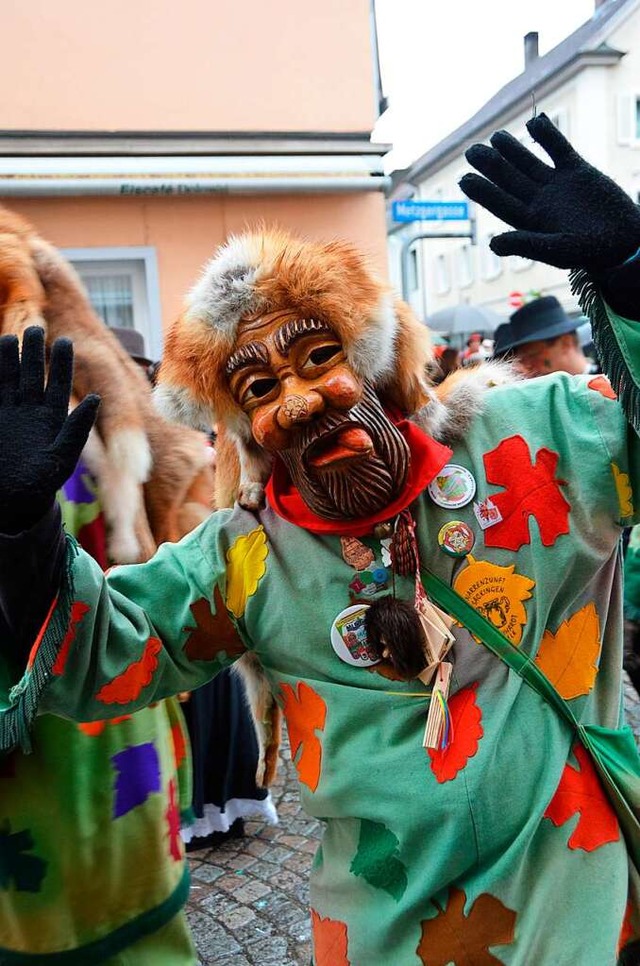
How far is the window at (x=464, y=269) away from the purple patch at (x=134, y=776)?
20.5 m

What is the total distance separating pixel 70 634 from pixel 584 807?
0.85 metres

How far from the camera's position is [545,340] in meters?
4.38

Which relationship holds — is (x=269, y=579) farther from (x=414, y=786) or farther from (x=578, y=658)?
(x=578, y=658)

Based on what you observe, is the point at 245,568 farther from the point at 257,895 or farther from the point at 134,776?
the point at 257,895

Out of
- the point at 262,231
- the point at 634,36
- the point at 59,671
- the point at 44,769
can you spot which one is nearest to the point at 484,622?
the point at 59,671

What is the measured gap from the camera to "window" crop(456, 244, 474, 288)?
21812 millimetres

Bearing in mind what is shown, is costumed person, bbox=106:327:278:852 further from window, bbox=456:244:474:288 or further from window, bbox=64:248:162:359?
window, bbox=456:244:474:288

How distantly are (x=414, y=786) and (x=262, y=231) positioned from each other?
3.24 ft

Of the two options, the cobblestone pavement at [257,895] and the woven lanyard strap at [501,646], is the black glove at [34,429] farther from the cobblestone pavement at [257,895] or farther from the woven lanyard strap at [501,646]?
the cobblestone pavement at [257,895]

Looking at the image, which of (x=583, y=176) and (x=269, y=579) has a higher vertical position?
(x=583, y=176)

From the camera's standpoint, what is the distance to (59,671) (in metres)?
1.38

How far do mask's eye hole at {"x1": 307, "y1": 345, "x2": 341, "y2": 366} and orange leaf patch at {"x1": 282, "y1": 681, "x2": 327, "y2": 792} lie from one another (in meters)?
0.54

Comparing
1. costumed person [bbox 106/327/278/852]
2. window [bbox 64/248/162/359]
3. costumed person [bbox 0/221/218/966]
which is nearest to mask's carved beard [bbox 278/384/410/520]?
costumed person [bbox 0/221/218/966]

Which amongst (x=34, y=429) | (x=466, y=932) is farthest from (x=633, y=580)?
(x=34, y=429)
